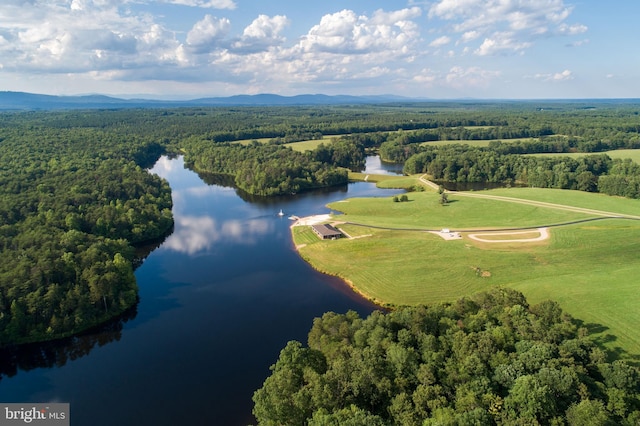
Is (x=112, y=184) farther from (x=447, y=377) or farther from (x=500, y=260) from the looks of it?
(x=447, y=377)

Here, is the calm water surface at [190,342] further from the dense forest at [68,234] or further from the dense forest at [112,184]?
the dense forest at [112,184]

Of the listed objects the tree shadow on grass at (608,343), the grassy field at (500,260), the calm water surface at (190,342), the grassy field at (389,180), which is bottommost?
the calm water surface at (190,342)

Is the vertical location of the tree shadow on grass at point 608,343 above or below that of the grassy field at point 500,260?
below

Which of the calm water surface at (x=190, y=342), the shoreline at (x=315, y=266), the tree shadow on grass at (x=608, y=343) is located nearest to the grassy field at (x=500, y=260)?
the tree shadow on grass at (x=608, y=343)

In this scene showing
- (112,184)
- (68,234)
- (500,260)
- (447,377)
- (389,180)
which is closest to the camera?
(447,377)

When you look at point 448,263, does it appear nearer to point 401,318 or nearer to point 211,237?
point 401,318

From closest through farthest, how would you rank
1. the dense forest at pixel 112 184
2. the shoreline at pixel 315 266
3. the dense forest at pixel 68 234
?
the dense forest at pixel 68 234
the dense forest at pixel 112 184
the shoreline at pixel 315 266

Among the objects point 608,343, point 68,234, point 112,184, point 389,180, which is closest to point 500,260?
point 608,343
